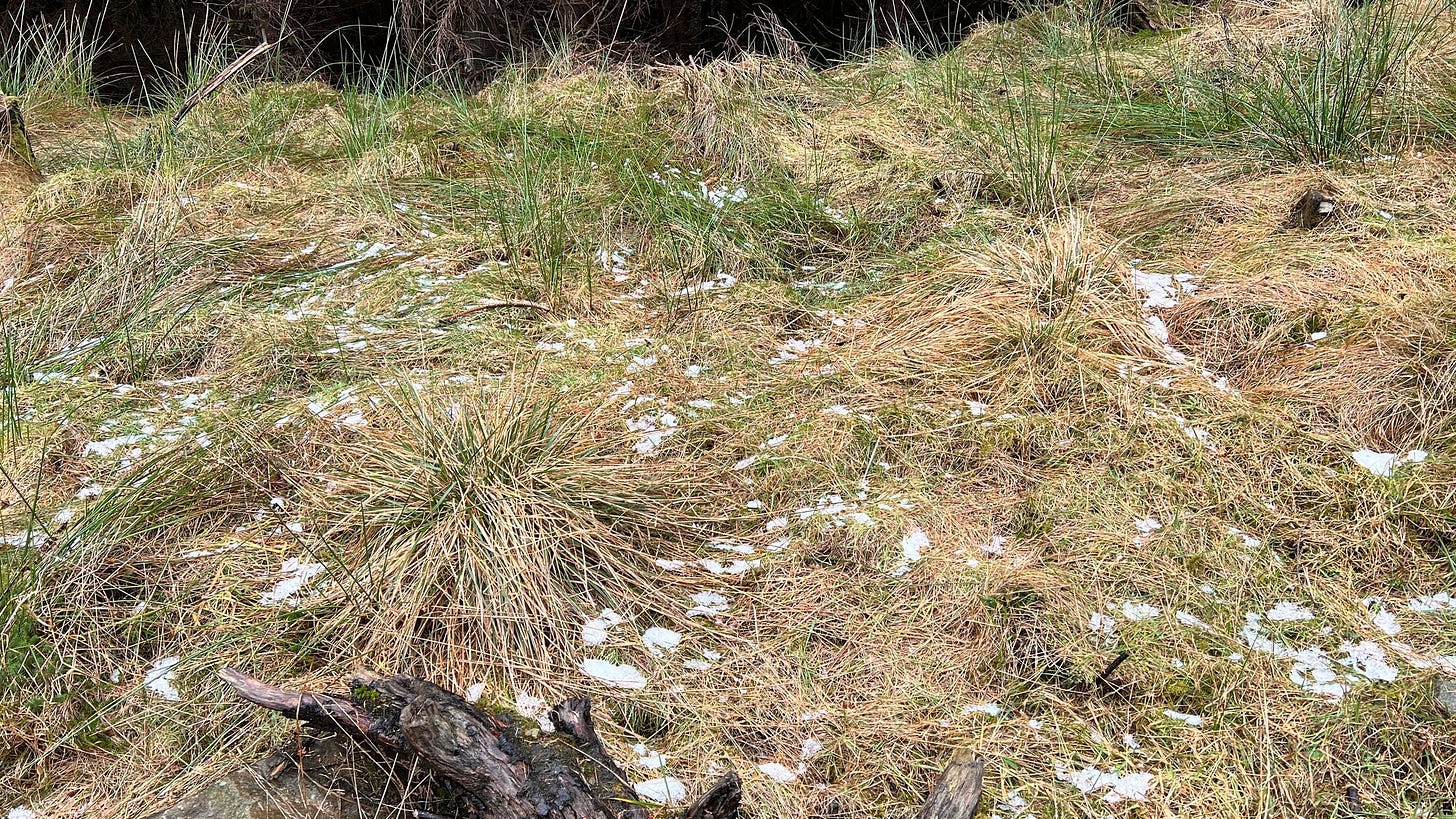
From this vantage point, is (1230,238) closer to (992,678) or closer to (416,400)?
(992,678)

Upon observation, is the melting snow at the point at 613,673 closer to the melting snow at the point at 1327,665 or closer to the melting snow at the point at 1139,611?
the melting snow at the point at 1139,611

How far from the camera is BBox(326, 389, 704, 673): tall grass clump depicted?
7.75ft

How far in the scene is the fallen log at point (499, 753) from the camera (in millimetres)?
1790

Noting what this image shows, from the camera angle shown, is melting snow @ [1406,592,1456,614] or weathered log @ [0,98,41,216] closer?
melting snow @ [1406,592,1456,614]

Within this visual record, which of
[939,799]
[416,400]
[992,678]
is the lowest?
[992,678]

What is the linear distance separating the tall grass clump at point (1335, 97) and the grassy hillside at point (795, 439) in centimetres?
2

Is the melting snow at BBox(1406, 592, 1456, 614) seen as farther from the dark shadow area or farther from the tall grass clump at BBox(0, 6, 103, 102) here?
the tall grass clump at BBox(0, 6, 103, 102)

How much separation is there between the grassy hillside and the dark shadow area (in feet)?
6.76

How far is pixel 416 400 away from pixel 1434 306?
→ 2982mm

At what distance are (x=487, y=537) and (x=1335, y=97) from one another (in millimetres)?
3803

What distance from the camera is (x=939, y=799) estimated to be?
1874 mm

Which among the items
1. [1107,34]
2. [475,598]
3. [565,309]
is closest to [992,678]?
[475,598]

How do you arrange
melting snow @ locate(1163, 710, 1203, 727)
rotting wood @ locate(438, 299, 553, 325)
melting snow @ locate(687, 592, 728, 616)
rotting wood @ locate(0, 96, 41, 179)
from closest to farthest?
1. melting snow @ locate(1163, 710, 1203, 727)
2. melting snow @ locate(687, 592, 728, 616)
3. rotting wood @ locate(438, 299, 553, 325)
4. rotting wood @ locate(0, 96, 41, 179)

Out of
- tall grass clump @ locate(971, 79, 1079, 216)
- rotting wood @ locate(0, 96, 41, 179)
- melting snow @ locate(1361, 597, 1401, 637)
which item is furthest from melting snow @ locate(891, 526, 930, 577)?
rotting wood @ locate(0, 96, 41, 179)
